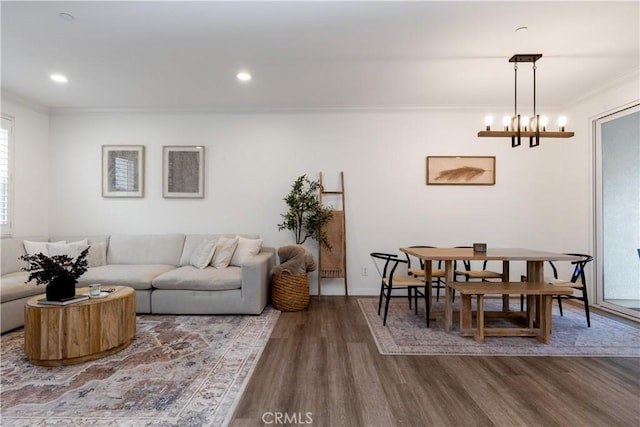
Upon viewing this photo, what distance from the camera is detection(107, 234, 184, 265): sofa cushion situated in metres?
4.26

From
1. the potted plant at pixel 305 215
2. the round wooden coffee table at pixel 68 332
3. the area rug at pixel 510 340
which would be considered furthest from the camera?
the potted plant at pixel 305 215

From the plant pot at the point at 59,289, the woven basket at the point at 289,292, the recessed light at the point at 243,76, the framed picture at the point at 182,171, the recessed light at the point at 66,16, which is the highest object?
the recessed light at the point at 243,76

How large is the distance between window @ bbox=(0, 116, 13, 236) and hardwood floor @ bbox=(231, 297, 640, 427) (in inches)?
157

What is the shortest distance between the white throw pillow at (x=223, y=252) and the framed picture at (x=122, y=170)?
1.62 m

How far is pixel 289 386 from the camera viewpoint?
207 cm

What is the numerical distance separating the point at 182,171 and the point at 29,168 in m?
2.05

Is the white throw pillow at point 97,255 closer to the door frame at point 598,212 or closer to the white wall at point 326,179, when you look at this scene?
the white wall at point 326,179

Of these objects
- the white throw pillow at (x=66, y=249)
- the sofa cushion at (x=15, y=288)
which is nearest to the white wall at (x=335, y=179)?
the white throw pillow at (x=66, y=249)

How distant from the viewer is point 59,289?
245 centimetres

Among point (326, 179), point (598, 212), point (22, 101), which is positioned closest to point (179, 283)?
A: point (326, 179)

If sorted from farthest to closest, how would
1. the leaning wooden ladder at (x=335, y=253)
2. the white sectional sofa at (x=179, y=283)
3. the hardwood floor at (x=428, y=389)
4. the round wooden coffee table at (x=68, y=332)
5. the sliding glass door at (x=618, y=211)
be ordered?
the leaning wooden ladder at (x=335, y=253)
the sliding glass door at (x=618, y=211)
the white sectional sofa at (x=179, y=283)
the round wooden coffee table at (x=68, y=332)
the hardwood floor at (x=428, y=389)

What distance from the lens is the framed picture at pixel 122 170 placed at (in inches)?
184

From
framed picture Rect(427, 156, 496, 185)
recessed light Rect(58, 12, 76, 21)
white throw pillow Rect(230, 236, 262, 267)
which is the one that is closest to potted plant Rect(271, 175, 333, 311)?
A: white throw pillow Rect(230, 236, 262, 267)

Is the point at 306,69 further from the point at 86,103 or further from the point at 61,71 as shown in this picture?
the point at 86,103
